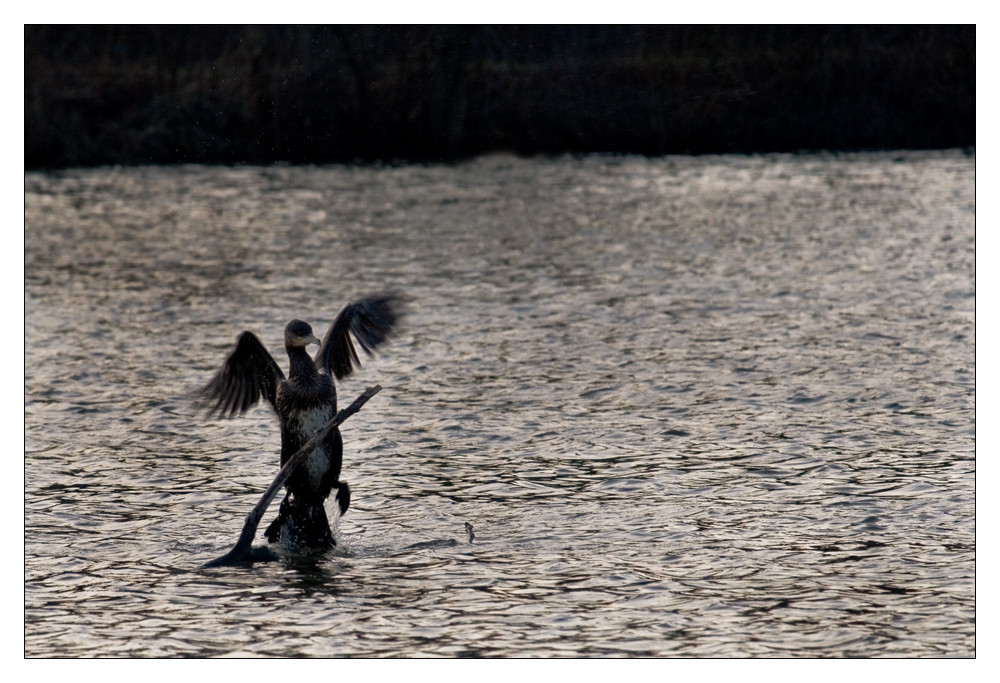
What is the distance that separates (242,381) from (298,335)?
965mm

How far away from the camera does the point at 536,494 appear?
35.4 feet

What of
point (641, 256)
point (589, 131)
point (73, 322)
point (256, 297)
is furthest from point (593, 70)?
point (73, 322)

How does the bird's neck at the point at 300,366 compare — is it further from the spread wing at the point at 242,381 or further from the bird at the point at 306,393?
the spread wing at the point at 242,381

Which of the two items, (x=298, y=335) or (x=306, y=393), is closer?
(x=298, y=335)

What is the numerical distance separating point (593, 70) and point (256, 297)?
47.4 feet

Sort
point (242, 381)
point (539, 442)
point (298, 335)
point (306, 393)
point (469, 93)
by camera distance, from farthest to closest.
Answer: point (469, 93) → point (539, 442) → point (242, 381) → point (306, 393) → point (298, 335)

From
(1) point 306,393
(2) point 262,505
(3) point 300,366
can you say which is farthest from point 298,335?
(2) point 262,505

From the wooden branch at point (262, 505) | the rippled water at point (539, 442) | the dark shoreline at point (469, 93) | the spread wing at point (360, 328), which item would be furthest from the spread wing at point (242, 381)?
the dark shoreline at point (469, 93)

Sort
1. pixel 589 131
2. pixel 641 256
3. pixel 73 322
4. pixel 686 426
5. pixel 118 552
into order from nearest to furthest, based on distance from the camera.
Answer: pixel 118 552, pixel 686 426, pixel 73 322, pixel 641 256, pixel 589 131

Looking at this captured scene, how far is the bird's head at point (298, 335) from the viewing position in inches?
366

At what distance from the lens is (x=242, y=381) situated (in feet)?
33.1

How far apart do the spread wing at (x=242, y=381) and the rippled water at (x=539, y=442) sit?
0.91 meters

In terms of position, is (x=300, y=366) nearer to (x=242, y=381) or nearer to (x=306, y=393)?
(x=306, y=393)
